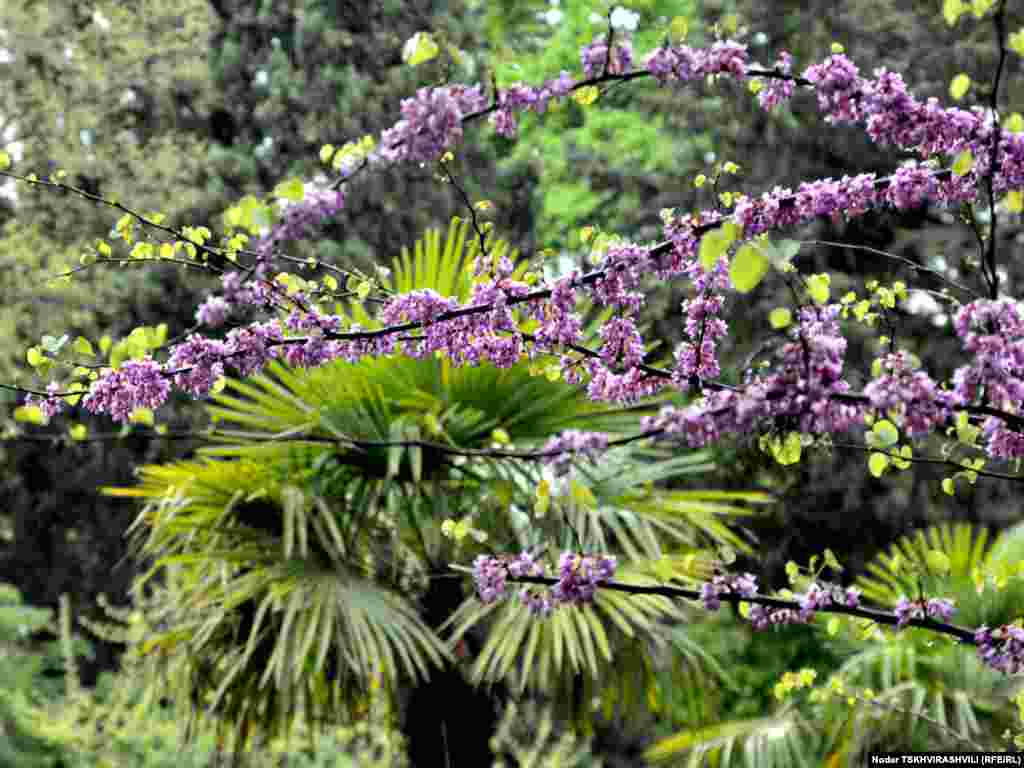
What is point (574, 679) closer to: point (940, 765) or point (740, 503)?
point (940, 765)

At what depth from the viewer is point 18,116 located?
1048 centimetres

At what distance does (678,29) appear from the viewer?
1.38 meters

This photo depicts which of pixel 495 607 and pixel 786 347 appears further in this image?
pixel 495 607

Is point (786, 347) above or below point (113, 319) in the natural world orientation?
below

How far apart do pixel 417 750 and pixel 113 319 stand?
7.70m

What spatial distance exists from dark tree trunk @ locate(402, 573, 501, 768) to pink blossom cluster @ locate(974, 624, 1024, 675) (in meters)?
2.71

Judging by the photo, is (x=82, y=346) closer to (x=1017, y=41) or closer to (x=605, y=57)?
(x=605, y=57)

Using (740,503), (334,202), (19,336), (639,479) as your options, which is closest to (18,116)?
(19,336)

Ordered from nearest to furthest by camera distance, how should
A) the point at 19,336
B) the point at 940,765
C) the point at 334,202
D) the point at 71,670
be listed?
the point at 334,202
the point at 940,765
the point at 71,670
the point at 19,336

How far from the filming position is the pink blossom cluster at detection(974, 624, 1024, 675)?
1.61 m

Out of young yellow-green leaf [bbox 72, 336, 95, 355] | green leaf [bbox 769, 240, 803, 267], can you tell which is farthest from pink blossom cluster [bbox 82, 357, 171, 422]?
green leaf [bbox 769, 240, 803, 267]

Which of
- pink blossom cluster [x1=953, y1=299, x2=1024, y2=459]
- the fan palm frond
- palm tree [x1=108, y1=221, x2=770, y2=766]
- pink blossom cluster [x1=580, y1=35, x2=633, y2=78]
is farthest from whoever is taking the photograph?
the fan palm frond

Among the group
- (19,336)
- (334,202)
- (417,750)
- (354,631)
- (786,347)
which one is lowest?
(417,750)

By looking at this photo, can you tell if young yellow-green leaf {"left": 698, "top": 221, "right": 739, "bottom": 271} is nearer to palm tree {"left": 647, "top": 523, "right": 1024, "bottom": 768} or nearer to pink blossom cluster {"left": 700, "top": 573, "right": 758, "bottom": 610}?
pink blossom cluster {"left": 700, "top": 573, "right": 758, "bottom": 610}
